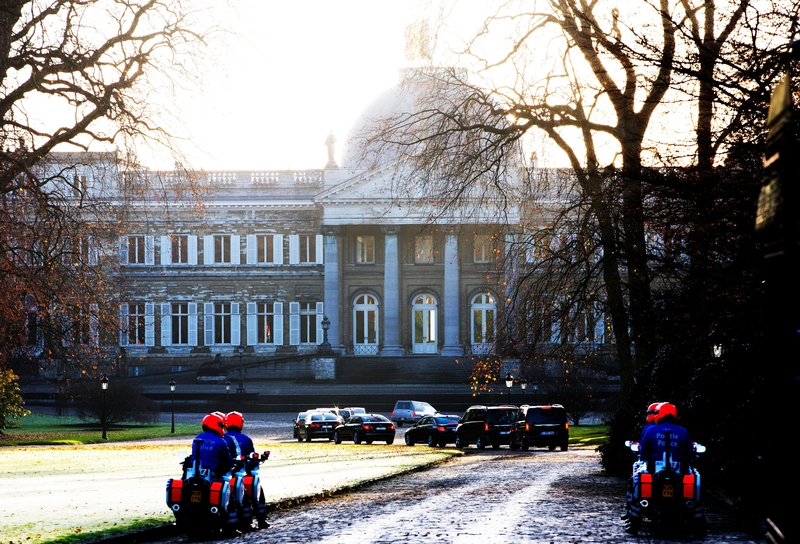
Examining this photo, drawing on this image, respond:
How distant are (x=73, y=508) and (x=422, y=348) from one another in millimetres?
59061

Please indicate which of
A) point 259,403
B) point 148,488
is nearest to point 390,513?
point 148,488

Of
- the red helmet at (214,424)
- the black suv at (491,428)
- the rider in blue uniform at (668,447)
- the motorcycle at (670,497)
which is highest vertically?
the red helmet at (214,424)

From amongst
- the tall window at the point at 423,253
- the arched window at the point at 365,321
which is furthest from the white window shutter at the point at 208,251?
the tall window at the point at 423,253

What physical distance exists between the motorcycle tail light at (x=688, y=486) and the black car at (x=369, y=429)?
89.9 ft

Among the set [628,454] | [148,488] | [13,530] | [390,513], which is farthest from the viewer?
[628,454]

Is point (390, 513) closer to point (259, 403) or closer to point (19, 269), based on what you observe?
point (19, 269)

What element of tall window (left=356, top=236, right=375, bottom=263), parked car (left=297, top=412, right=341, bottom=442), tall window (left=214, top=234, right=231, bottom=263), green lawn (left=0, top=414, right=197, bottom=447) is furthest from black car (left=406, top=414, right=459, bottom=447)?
tall window (left=214, top=234, right=231, bottom=263)

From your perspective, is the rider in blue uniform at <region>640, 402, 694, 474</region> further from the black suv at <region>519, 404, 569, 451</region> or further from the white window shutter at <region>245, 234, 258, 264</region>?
the white window shutter at <region>245, 234, 258, 264</region>

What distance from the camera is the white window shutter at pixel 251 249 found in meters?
74.9

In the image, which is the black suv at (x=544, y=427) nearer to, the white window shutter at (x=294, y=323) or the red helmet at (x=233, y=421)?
the red helmet at (x=233, y=421)

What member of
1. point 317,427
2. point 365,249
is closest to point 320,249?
point 365,249

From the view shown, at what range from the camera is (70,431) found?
45.6m

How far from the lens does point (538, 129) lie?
75.6ft

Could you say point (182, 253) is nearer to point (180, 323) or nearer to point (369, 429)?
point (180, 323)
